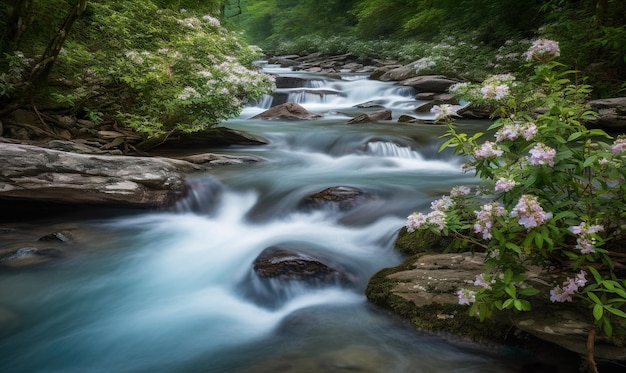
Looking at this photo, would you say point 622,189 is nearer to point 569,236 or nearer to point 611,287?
point 569,236

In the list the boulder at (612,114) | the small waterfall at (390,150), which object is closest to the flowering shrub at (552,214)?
the small waterfall at (390,150)

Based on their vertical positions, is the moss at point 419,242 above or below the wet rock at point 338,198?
below

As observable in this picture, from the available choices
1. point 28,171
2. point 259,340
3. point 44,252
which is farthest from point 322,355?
point 28,171

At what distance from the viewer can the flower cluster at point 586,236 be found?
7.13 feet

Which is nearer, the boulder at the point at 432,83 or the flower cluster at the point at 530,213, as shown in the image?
the flower cluster at the point at 530,213

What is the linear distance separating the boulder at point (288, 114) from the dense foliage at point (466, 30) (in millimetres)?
5282

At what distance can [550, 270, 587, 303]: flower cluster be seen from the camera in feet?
7.77

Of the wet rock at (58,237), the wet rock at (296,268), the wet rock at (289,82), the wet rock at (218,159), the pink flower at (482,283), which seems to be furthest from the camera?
the wet rock at (289,82)

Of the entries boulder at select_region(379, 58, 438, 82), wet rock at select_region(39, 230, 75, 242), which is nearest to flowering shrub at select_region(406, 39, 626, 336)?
wet rock at select_region(39, 230, 75, 242)

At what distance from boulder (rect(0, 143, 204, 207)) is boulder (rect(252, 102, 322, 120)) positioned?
5737 millimetres

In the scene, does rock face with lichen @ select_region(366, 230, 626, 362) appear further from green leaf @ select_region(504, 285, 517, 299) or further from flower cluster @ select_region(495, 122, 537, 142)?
flower cluster @ select_region(495, 122, 537, 142)

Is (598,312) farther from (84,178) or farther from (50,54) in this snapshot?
(50,54)

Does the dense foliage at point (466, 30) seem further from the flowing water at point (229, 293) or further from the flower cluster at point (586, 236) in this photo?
the flower cluster at point (586, 236)

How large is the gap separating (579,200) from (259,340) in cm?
228
